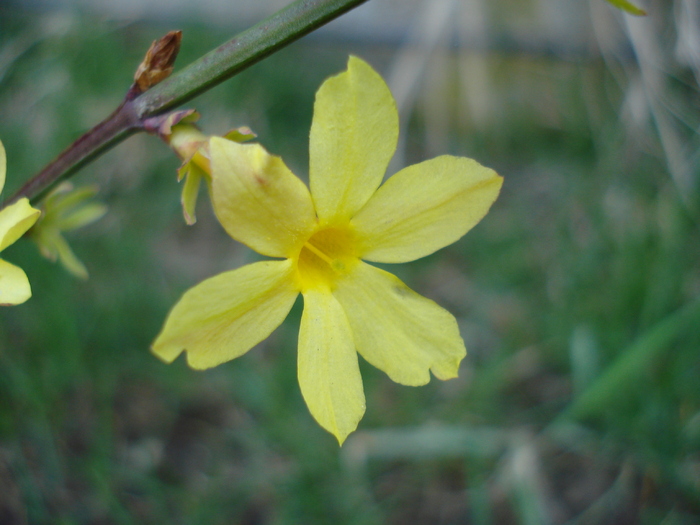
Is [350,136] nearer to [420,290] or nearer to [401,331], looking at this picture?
[401,331]

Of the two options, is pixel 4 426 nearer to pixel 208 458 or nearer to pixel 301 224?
pixel 208 458

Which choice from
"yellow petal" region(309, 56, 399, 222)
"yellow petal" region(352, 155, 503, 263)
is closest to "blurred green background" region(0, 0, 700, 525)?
"yellow petal" region(352, 155, 503, 263)

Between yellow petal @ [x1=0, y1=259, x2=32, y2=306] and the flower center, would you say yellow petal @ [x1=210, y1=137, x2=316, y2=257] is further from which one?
yellow petal @ [x1=0, y1=259, x2=32, y2=306]

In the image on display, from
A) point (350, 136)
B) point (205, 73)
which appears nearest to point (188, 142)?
point (205, 73)

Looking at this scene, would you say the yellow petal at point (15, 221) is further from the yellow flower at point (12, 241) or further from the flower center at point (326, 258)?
the flower center at point (326, 258)

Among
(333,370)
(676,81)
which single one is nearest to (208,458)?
(333,370)

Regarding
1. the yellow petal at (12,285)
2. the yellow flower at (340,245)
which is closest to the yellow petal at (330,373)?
the yellow flower at (340,245)
